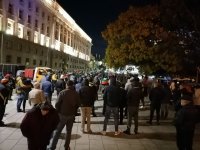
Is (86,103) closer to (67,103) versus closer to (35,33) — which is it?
(67,103)

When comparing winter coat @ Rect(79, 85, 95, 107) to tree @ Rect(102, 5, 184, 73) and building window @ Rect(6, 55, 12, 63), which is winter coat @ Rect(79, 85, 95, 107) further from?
building window @ Rect(6, 55, 12, 63)

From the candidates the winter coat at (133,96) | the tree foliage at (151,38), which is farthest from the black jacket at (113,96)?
the tree foliage at (151,38)

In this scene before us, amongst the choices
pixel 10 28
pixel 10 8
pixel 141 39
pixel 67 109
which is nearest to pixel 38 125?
pixel 67 109

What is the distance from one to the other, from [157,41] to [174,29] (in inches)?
74.8

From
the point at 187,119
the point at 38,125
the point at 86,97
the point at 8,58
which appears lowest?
the point at 187,119

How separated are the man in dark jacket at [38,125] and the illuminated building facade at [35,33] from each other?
39.7m

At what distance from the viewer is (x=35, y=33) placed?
60.9 m

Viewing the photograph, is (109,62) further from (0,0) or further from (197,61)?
(0,0)

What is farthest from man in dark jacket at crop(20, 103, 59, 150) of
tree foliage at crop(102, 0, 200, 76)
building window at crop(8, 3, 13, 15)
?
building window at crop(8, 3, 13, 15)

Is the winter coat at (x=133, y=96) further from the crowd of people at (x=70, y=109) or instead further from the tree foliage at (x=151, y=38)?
the tree foliage at (x=151, y=38)

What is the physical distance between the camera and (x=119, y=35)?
32312mm

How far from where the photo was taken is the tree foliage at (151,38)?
29.1 metres

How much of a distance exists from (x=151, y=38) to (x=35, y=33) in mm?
34168

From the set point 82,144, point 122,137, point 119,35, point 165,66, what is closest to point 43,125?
point 82,144
